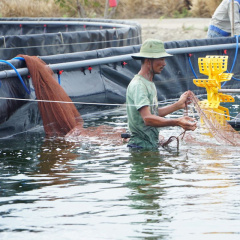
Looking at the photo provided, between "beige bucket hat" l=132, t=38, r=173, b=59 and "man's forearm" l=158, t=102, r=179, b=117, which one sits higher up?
"beige bucket hat" l=132, t=38, r=173, b=59

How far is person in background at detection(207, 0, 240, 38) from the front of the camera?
14584 mm

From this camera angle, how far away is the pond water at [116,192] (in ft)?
17.7

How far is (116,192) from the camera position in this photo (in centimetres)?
648

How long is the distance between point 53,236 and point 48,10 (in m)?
29.9

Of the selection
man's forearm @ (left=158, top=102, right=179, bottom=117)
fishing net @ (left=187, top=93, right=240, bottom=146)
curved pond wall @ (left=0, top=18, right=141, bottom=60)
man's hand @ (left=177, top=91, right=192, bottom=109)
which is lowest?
fishing net @ (left=187, top=93, right=240, bottom=146)

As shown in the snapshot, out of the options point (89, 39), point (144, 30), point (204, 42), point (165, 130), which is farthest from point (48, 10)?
point (165, 130)

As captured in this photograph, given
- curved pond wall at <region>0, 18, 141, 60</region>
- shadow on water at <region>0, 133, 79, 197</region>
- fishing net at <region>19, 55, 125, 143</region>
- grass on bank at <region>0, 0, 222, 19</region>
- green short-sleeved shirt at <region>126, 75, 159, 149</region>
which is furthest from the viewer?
grass on bank at <region>0, 0, 222, 19</region>

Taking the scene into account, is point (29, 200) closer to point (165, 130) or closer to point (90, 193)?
point (90, 193)

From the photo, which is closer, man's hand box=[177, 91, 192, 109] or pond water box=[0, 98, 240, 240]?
pond water box=[0, 98, 240, 240]

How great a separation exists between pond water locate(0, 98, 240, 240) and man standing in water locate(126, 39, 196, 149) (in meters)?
0.23

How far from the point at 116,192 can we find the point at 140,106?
149cm

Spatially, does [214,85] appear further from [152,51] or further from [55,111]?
[55,111]

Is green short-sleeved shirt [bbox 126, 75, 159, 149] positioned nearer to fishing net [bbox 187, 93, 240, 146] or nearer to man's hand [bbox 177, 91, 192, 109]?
man's hand [bbox 177, 91, 192, 109]

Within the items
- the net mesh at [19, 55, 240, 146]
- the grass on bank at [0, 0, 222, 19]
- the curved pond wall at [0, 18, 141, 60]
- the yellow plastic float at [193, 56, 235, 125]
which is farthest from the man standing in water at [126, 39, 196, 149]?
the grass on bank at [0, 0, 222, 19]
